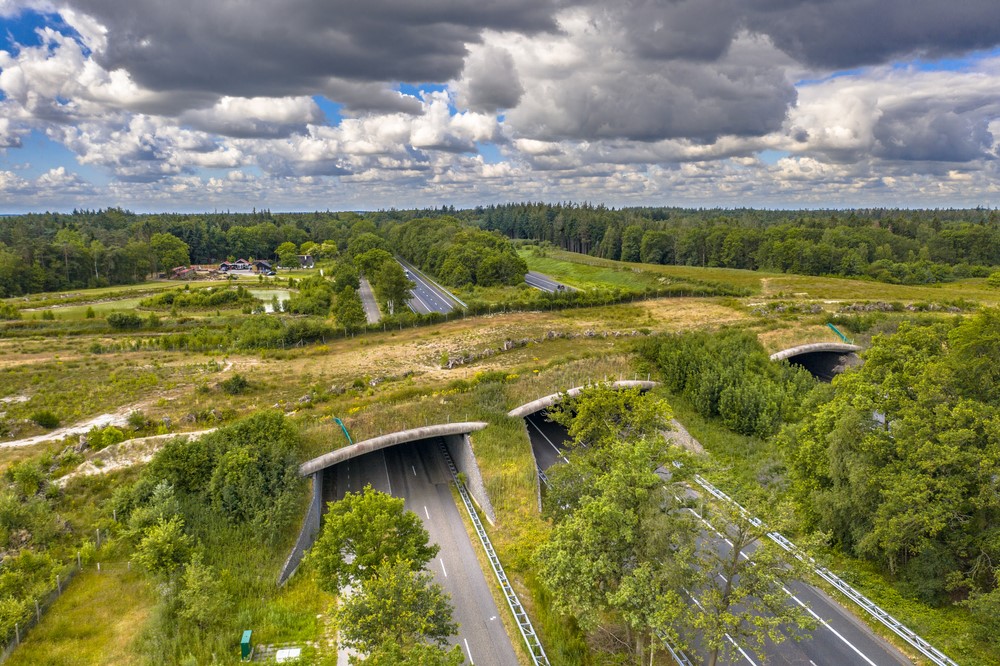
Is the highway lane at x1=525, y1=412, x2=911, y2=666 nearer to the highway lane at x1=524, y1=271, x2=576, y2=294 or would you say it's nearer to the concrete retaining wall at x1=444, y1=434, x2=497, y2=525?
the concrete retaining wall at x1=444, y1=434, x2=497, y2=525

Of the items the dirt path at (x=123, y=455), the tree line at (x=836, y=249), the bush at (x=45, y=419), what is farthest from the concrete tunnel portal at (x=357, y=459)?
the tree line at (x=836, y=249)

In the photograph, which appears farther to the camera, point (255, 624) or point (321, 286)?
point (321, 286)

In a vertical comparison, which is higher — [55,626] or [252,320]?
[252,320]

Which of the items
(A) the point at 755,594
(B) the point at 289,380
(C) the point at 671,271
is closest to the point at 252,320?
(B) the point at 289,380

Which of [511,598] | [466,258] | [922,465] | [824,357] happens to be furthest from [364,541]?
[466,258]

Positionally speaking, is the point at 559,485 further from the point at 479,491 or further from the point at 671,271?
the point at 671,271

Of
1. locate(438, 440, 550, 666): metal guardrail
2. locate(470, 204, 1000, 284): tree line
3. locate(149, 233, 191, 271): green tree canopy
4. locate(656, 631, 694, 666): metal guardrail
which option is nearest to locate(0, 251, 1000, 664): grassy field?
locate(438, 440, 550, 666): metal guardrail
